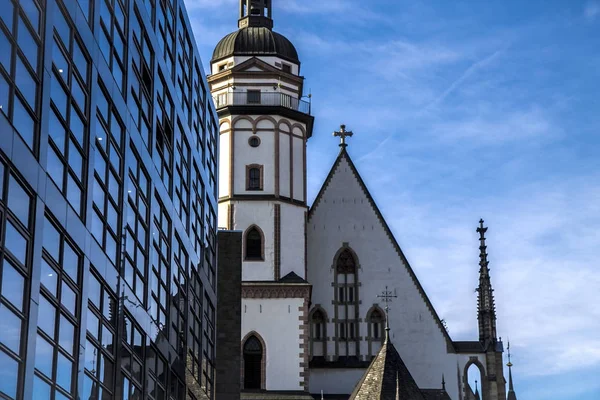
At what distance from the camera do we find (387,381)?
197 feet

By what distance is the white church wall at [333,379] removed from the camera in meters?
64.6

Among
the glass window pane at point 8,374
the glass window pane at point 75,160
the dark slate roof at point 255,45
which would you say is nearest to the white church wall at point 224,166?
the dark slate roof at point 255,45

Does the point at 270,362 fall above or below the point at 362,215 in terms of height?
below

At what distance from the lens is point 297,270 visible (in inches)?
2549

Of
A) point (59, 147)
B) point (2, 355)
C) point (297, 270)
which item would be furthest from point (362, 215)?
point (2, 355)

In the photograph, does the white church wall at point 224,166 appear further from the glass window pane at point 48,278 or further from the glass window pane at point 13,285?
the glass window pane at point 13,285

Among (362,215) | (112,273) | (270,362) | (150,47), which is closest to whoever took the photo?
(112,273)

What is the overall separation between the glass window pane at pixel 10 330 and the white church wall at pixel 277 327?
1630 inches

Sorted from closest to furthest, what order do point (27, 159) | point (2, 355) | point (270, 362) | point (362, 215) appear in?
point (2, 355)
point (27, 159)
point (270, 362)
point (362, 215)

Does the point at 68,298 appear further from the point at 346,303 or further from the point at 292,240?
the point at 346,303

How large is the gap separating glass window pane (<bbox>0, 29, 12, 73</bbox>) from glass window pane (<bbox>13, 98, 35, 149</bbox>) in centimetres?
81

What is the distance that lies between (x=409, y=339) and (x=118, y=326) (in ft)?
124

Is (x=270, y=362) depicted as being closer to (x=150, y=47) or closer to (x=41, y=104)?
(x=150, y=47)

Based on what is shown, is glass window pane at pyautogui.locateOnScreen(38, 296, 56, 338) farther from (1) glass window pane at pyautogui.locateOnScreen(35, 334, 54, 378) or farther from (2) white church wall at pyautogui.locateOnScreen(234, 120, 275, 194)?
(2) white church wall at pyautogui.locateOnScreen(234, 120, 275, 194)
